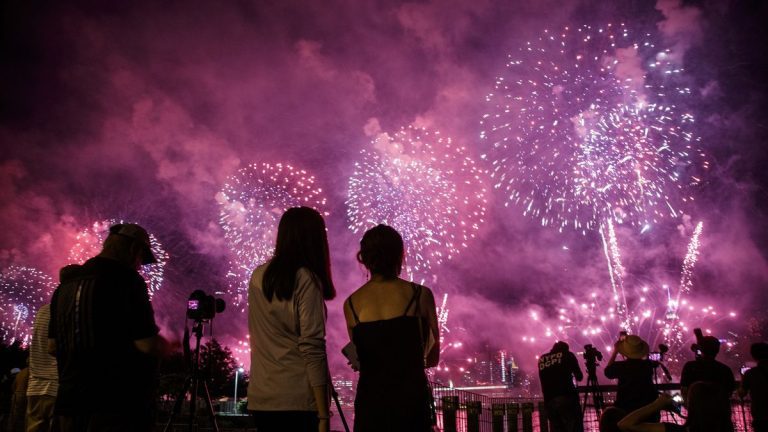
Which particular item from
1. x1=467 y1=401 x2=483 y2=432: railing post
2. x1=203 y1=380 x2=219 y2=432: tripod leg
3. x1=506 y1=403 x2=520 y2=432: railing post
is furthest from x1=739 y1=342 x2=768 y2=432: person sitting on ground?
x1=203 y1=380 x2=219 y2=432: tripod leg

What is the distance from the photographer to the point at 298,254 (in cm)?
330

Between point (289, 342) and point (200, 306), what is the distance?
4.03 meters

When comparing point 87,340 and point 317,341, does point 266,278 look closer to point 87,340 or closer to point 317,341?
point 317,341

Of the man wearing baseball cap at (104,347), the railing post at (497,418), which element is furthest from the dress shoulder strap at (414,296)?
the railing post at (497,418)

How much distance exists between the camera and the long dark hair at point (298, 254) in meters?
3.20

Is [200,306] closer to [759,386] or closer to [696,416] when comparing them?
[696,416]

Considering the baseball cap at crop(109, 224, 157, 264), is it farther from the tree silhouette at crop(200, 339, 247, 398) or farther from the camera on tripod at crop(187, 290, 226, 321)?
the tree silhouette at crop(200, 339, 247, 398)

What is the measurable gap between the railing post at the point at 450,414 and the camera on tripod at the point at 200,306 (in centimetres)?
531

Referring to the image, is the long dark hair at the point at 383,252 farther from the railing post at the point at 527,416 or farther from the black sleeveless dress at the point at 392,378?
the railing post at the point at 527,416

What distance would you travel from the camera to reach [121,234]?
3.85m

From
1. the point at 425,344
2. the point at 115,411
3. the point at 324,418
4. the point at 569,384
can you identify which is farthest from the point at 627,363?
the point at 115,411

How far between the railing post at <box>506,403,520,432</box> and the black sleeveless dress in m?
8.17

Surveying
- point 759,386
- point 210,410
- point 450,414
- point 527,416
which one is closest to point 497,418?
point 527,416

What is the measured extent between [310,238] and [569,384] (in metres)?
7.69
